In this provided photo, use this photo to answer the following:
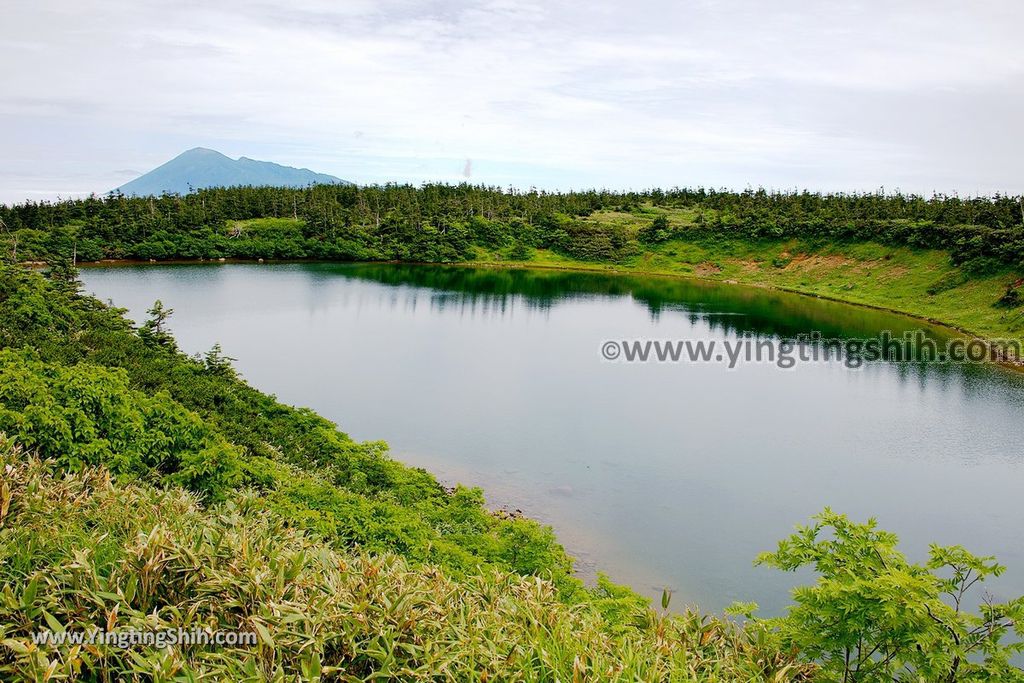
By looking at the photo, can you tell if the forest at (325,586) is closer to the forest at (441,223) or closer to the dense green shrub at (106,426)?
the dense green shrub at (106,426)

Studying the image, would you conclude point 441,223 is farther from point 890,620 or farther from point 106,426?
point 890,620

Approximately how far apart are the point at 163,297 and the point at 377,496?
43505 millimetres

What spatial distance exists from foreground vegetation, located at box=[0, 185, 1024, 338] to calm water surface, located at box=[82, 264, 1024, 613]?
9915 millimetres

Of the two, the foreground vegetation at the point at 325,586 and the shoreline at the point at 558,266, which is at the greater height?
the shoreline at the point at 558,266

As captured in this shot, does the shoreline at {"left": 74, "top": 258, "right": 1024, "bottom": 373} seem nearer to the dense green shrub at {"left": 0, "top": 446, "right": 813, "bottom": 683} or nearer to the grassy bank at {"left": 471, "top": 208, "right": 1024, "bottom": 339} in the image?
the grassy bank at {"left": 471, "top": 208, "right": 1024, "bottom": 339}

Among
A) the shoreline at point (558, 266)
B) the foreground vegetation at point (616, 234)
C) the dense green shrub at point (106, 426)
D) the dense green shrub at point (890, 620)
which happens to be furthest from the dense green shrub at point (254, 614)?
the shoreline at point (558, 266)

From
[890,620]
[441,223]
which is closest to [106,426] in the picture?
[890,620]

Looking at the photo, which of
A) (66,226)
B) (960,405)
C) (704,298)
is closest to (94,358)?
(960,405)

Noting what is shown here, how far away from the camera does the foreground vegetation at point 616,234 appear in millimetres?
57625

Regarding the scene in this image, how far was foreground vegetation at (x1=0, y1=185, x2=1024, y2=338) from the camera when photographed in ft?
189

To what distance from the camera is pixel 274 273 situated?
6969 centimetres

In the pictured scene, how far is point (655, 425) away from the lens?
2659cm

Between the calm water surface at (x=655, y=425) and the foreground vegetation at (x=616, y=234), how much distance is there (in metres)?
9.91

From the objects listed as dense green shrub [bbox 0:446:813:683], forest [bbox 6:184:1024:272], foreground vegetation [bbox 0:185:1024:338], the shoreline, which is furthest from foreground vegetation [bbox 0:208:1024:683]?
forest [bbox 6:184:1024:272]
